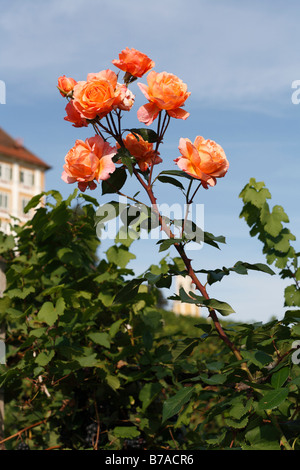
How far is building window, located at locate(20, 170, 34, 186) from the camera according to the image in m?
46.0

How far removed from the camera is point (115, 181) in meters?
1.88

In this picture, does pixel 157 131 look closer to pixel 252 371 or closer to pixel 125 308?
pixel 252 371

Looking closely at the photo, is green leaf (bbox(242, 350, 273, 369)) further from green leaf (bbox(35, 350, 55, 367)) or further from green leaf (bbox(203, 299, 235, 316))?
green leaf (bbox(35, 350, 55, 367))

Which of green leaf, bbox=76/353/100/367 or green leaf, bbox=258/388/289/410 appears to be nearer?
green leaf, bbox=258/388/289/410

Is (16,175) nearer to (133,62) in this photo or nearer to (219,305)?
(133,62)

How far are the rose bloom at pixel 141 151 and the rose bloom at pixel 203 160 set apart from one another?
4.8 inches

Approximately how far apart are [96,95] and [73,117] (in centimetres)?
15

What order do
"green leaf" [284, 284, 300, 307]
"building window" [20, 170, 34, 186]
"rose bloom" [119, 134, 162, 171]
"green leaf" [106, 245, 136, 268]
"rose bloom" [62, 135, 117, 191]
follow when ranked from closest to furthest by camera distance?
"rose bloom" [62, 135, 117, 191], "rose bloom" [119, 134, 162, 171], "green leaf" [284, 284, 300, 307], "green leaf" [106, 245, 136, 268], "building window" [20, 170, 34, 186]

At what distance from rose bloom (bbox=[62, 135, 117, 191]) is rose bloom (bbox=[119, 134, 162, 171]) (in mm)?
87

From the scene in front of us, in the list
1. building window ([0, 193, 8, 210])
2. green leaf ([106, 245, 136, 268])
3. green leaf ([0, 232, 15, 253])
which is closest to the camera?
green leaf ([106, 245, 136, 268])

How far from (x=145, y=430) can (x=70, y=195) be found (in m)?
1.25

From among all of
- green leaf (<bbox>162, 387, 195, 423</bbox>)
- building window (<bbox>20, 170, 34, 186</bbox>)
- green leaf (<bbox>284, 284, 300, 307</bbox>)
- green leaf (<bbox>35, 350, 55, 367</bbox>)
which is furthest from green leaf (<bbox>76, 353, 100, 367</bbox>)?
building window (<bbox>20, 170, 34, 186</bbox>)

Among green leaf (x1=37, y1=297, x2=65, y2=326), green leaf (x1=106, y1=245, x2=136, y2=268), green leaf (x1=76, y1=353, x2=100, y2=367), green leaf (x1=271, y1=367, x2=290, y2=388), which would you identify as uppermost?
green leaf (x1=106, y1=245, x2=136, y2=268)

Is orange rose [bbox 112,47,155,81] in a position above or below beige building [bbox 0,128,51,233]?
below
